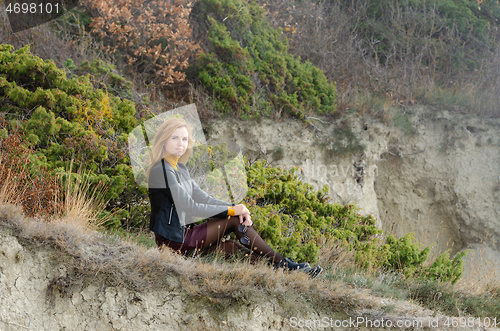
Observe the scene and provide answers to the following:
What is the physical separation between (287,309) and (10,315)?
2.31 meters

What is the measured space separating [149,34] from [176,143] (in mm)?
4964

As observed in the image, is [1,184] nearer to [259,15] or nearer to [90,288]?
[90,288]

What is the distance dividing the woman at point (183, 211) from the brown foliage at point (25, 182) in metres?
1.09

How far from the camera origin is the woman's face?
3885 mm

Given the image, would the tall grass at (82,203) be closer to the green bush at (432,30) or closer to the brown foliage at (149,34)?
the brown foliage at (149,34)

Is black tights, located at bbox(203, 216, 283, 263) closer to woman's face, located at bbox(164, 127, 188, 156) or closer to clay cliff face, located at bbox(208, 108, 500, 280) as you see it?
woman's face, located at bbox(164, 127, 188, 156)

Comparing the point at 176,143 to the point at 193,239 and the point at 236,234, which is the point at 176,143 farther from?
the point at 236,234

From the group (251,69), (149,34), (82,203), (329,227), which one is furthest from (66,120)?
(251,69)

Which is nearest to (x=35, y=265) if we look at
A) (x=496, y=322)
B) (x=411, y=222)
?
(x=496, y=322)

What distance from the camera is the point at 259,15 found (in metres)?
9.23

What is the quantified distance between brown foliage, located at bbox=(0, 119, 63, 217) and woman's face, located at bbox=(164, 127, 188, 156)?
4.13 ft

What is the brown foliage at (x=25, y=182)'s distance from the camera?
393 centimetres

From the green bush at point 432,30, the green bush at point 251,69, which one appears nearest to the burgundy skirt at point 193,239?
the green bush at point 251,69

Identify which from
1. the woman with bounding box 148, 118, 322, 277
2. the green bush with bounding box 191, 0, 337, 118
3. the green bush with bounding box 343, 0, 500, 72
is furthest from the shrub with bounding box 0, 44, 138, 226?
the green bush with bounding box 343, 0, 500, 72
